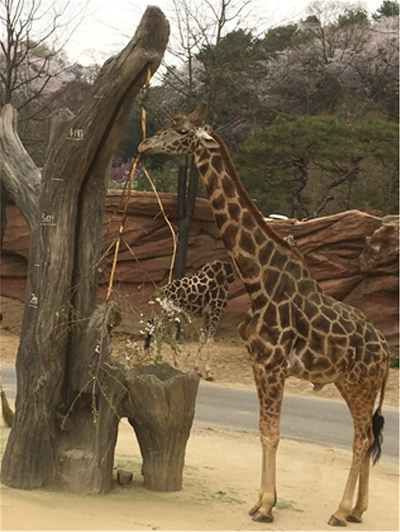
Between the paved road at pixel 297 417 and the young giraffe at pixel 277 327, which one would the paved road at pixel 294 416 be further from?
the young giraffe at pixel 277 327

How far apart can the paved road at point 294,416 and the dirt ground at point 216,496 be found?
1.64 ft

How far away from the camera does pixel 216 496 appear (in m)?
6.77

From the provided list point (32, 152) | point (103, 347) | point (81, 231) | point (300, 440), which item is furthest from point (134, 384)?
point (32, 152)

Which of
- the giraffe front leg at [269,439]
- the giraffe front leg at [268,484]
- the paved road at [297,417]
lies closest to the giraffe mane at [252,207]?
the giraffe front leg at [269,439]

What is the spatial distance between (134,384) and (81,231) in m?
1.35

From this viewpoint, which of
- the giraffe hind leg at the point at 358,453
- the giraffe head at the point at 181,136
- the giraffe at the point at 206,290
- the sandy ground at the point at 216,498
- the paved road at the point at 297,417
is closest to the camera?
the sandy ground at the point at 216,498

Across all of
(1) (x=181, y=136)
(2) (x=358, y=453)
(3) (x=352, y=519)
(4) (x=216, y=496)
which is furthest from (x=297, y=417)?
(1) (x=181, y=136)

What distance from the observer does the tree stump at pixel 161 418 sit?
21.5 ft

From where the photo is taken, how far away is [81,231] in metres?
6.73

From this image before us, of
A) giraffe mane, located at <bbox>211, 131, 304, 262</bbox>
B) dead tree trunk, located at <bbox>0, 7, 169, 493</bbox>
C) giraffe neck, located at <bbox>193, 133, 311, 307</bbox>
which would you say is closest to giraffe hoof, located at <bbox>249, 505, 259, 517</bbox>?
dead tree trunk, located at <bbox>0, 7, 169, 493</bbox>

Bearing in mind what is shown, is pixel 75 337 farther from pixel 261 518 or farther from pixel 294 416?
pixel 294 416

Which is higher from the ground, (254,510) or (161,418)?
(161,418)

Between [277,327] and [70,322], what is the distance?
5.62ft

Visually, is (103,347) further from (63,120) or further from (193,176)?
(193,176)
